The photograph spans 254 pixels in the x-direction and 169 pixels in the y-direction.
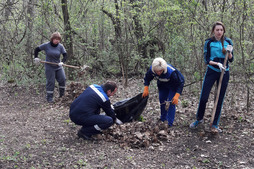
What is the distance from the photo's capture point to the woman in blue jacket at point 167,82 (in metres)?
4.69

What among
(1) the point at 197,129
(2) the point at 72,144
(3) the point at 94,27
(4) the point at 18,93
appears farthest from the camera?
(3) the point at 94,27

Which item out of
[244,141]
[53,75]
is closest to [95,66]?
[53,75]

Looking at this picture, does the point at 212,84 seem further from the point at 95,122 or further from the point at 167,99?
the point at 95,122

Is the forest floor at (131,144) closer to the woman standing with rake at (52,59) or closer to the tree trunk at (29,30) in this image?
the woman standing with rake at (52,59)

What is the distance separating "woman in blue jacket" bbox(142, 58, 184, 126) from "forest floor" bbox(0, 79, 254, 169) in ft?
1.26

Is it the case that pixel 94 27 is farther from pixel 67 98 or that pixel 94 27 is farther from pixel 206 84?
pixel 206 84

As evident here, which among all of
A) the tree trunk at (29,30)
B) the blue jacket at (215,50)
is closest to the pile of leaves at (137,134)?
the blue jacket at (215,50)

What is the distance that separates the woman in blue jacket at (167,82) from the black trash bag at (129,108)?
181 mm

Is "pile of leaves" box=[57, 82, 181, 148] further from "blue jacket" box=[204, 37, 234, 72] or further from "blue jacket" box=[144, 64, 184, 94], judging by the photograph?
"blue jacket" box=[204, 37, 234, 72]

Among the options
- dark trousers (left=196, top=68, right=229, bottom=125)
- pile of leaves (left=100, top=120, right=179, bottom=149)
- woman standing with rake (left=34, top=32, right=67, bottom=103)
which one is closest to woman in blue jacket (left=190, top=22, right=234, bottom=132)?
dark trousers (left=196, top=68, right=229, bottom=125)

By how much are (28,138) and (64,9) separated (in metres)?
5.86

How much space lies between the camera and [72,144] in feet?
14.8

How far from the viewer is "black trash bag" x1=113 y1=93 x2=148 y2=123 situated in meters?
5.29

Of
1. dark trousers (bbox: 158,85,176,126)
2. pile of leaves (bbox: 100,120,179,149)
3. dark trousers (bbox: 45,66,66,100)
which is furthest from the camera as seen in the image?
dark trousers (bbox: 45,66,66,100)
